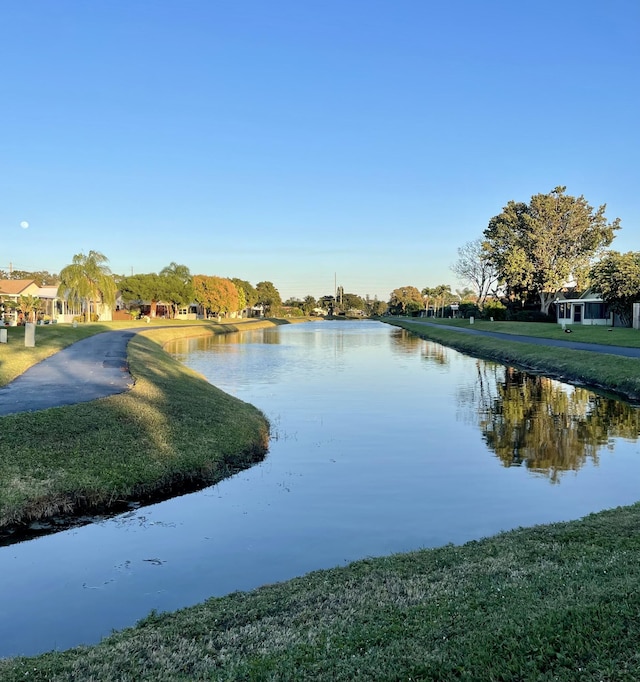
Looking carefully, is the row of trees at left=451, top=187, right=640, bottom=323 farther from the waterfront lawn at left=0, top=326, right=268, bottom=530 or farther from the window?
the waterfront lawn at left=0, top=326, right=268, bottom=530

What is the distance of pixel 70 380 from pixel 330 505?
12.2m

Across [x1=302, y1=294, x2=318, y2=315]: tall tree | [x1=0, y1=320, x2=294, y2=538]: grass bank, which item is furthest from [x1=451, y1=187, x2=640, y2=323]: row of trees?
[x1=302, y1=294, x2=318, y2=315]: tall tree

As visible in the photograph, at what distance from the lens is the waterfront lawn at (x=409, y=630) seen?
13.1 feet

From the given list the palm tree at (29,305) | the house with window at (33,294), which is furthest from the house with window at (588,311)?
the house with window at (33,294)

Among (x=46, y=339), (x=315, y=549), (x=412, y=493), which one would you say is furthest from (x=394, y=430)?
(x=46, y=339)

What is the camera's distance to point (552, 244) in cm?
7256

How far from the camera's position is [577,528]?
24.9 feet

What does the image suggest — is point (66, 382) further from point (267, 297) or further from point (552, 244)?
point (267, 297)

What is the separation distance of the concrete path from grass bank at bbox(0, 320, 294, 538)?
0.99 metres

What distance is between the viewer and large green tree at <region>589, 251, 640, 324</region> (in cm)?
4941

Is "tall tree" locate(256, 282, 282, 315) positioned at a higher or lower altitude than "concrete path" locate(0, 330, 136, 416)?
higher

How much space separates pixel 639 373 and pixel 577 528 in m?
19.7

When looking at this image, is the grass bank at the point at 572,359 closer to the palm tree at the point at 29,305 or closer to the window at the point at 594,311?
the window at the point at 594,311

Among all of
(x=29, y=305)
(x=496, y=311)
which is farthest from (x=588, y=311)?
(x=29, y=305)
